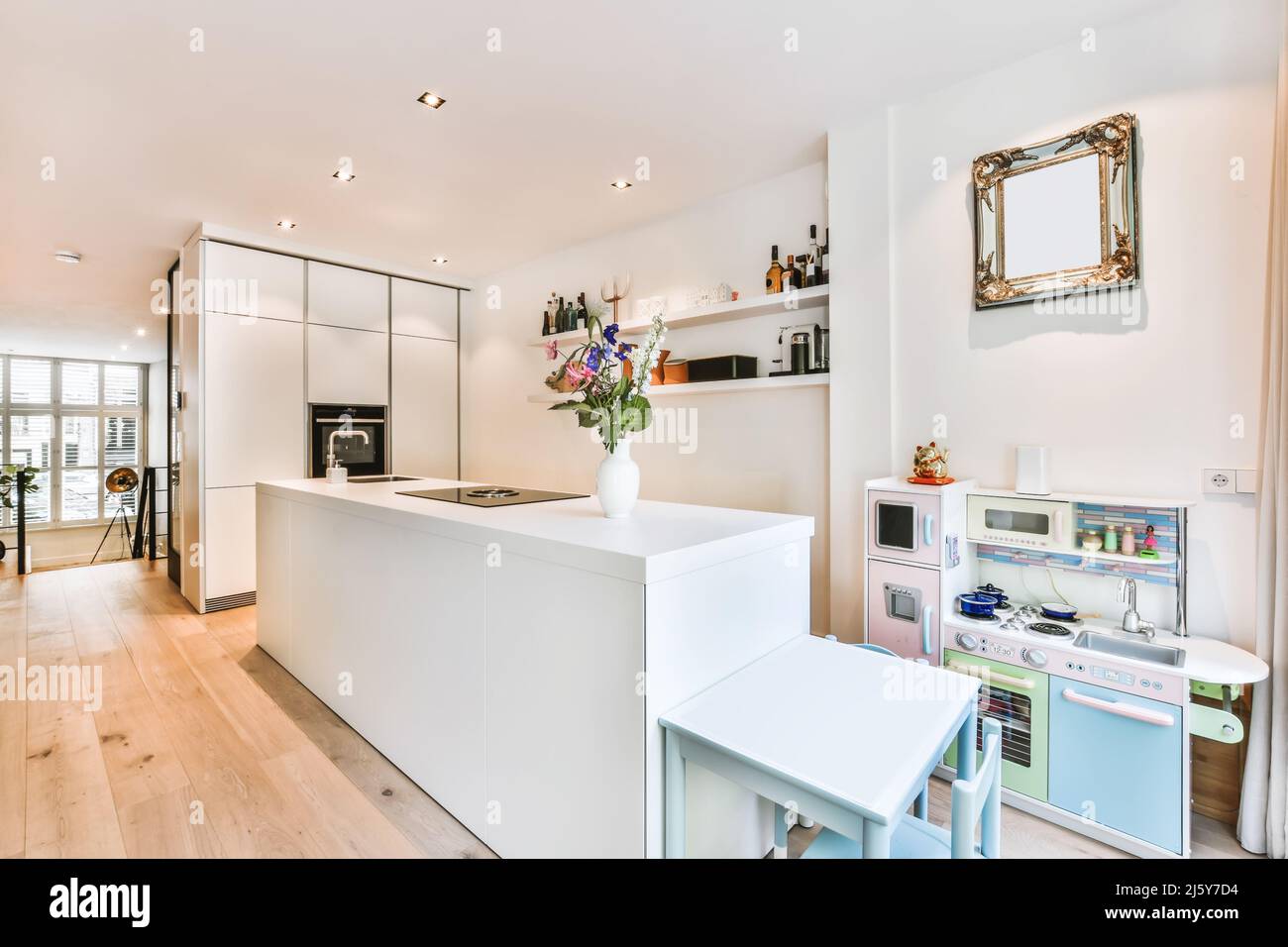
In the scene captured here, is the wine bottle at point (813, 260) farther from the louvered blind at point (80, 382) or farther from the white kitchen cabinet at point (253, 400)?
the louvered blind at point (80, 382)

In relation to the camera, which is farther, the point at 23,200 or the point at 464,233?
the point at 464,233

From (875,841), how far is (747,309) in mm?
2728

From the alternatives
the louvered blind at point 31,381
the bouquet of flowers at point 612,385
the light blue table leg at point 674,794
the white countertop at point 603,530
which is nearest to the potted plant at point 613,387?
the bouquet of flowers at point 612,385

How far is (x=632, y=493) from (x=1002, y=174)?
197 centimetres

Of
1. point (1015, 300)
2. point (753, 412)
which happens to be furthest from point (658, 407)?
point (1015, 300)

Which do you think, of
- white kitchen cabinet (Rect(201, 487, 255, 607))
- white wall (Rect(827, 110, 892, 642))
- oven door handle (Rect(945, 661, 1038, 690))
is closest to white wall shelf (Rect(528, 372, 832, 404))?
white wall (Rect(827, 110, 892, 642))

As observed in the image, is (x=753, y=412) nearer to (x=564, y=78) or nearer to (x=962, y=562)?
(x=962, y=562)

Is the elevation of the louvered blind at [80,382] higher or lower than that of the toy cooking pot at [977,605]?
higher

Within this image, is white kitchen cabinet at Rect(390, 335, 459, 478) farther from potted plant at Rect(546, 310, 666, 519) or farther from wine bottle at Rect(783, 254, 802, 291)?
potted plant at Rect(546, 310, 666, 519)

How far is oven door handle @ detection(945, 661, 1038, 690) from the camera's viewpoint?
196 cm

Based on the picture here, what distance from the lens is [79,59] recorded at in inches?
86.0

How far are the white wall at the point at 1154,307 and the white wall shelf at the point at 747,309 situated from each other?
2.05ft

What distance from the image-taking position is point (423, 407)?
17.1 feet

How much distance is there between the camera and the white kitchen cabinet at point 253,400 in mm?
4047
